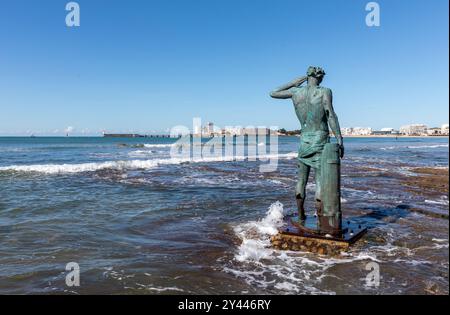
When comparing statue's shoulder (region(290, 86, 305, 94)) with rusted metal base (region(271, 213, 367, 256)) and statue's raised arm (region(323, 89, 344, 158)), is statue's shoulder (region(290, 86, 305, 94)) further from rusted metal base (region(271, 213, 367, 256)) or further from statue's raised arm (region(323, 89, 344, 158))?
rusted metal base (region(271, 213, 367, 256))

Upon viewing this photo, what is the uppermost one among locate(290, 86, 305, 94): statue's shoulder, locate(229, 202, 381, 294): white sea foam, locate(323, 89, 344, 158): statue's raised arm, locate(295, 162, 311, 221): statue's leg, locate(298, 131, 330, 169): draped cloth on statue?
locate(290, 86, 305, 94): statue's shoulder

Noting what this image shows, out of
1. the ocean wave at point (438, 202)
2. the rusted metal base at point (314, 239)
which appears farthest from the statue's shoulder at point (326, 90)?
the ocean wave at point (438, 202)

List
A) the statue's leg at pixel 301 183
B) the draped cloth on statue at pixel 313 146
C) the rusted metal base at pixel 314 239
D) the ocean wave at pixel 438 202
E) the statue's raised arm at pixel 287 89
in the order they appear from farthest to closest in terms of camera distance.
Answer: the ocean wave at pixel 438 202 → the statue's leg at pixel 301 183 → the statue's raised arm at pixel 287 89 → the draped cloth on statue at pixel 313 146 → the rusted metal base at pixel 314 239

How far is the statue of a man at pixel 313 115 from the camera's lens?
6.29 m

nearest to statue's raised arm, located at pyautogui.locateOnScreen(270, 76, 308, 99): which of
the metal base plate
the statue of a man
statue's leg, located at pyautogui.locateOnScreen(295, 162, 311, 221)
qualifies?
the statue of a man

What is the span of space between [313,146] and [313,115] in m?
0.55

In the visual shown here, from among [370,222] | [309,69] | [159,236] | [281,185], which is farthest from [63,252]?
[281,185]

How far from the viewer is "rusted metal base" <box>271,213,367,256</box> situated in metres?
6.18

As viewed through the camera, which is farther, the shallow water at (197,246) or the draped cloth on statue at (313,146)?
the draped cloth on statue at (313,146)

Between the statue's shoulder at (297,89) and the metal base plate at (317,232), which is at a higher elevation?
the statue's shoulder at (297,89)

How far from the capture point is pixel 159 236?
771 cm

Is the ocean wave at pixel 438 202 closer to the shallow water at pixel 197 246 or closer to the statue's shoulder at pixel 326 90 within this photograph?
the shallow water at pixel 197 246

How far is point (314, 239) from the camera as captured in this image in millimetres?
6348
